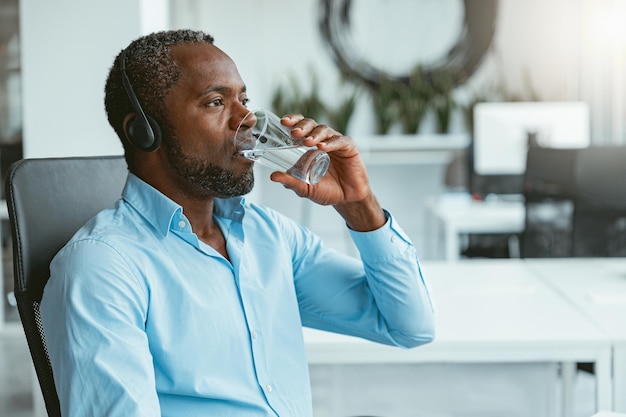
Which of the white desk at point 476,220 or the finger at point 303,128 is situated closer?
the finger at point 303,128

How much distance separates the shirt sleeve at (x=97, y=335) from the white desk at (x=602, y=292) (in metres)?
0.98

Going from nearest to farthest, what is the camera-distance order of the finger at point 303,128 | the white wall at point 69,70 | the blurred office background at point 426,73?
1. the finger at point 303,128
2. the white wall at point 69,70
3. the blurred office background at point 426,73

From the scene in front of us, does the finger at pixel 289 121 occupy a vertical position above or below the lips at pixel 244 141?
above

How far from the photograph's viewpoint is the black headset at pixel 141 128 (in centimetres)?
121

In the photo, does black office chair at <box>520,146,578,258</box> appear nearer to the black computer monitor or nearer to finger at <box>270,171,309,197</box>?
the black computer monitor

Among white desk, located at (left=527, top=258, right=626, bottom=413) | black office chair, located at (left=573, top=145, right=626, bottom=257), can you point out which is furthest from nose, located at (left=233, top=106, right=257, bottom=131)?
black office chair, located at (left=573, top=145, right=626, bottom=257)

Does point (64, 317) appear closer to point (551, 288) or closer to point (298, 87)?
point (551, 288)

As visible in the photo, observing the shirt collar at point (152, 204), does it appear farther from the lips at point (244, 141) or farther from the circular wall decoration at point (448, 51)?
the circular wall decoration at point (448, 51)

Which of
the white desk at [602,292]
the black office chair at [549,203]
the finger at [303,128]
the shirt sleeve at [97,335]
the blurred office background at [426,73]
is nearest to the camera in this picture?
the shirt sleeve at [97,335]

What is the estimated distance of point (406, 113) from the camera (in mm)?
6523

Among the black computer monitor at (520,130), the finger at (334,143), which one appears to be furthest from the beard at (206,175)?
the black computer monitor at (520,130)

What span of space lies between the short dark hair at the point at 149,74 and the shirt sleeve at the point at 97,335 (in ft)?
0.82

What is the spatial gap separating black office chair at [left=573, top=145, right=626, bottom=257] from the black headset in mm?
1816

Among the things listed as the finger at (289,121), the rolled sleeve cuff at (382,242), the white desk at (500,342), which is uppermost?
the finger at (289,121)
